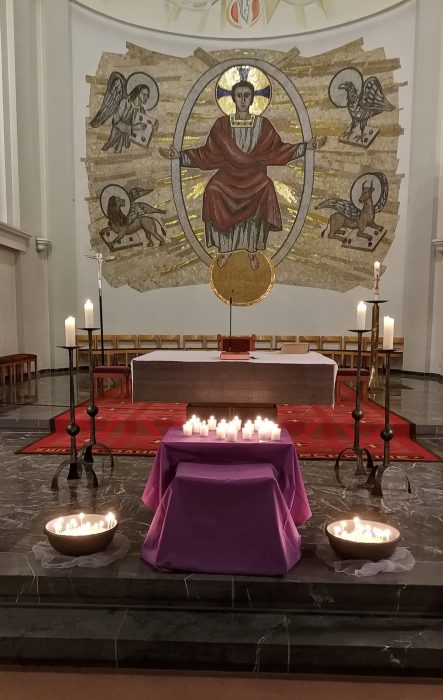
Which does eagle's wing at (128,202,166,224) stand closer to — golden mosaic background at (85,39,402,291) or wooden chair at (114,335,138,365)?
golden mosaic background at (85,39,402,291)

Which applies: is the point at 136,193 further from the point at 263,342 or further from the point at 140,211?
the point at 263,342

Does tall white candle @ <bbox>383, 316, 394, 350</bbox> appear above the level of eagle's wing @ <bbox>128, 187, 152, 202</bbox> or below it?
below

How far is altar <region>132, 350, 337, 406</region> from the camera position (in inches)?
206

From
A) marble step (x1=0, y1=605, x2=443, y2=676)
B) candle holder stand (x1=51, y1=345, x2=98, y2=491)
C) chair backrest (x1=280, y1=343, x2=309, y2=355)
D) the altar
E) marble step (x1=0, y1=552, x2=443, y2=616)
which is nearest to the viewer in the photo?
marble step (x1=0, y1=605, x2=443, y2=676)

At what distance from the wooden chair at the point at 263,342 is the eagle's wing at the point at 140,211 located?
3.70 metres

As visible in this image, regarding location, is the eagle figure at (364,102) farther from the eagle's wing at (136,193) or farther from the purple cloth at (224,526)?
the purple cloth at (224,526)

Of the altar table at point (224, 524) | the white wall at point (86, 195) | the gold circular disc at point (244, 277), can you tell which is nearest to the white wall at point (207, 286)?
Answer: the white wall at point (86, 195)

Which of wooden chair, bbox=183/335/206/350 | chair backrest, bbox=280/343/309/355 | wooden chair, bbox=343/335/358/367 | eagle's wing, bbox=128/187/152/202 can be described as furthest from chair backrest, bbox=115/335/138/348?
chair backrest, bbox=280/343/309/355

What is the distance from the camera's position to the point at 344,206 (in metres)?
11.2

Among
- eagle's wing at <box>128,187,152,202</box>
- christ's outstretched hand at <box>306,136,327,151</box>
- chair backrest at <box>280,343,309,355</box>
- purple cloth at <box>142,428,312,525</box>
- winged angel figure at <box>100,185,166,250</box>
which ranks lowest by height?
purple cloth at <box>142,428,312,525</box>

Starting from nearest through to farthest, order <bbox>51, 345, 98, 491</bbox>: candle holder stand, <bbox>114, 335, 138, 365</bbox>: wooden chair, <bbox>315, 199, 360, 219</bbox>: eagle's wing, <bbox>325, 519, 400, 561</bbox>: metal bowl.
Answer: <bbox>325, 519, 400, 561</bbox>: metal bowl, <bbox>51, 345, 98, 491</bbox>: candle holder stand, <bbox>114, 335, 138, 365</bbox>: wooden chair, <bbox>315, 199, 360, 219</bbox>: eagle's wing

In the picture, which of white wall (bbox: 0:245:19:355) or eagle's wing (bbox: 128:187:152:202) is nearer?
white wall (bbox: 0:245:19:355)

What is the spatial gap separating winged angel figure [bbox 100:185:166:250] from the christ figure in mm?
1141

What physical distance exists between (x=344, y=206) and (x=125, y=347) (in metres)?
6.02
